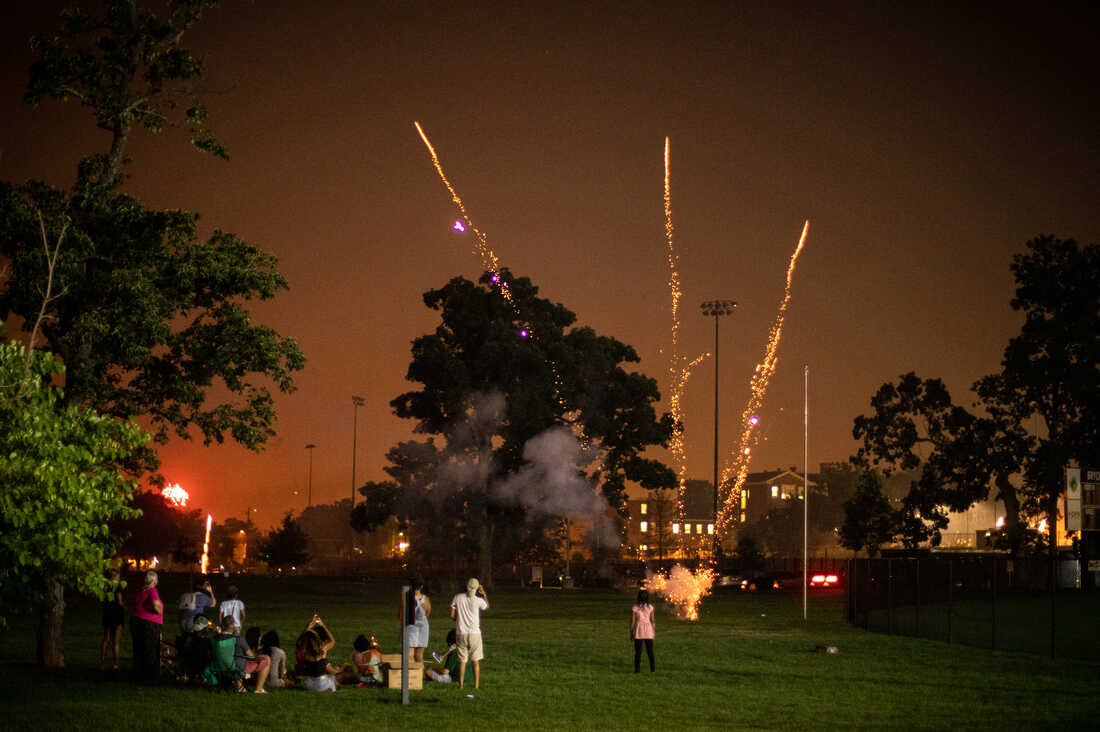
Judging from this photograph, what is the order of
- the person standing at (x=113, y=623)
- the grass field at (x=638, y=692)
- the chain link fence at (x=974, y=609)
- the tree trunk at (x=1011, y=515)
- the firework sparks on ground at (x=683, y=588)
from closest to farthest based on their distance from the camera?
the grass field at (x=638, y=692) < the person standing at (x=113, y=623) < the chain link fence at (x=974, y=609) < the firework sparks on ground at (x=683, y=588) < the tree trunk at (x=1011, y=515)

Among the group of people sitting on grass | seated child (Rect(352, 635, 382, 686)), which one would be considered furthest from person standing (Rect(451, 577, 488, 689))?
seated child (Rect(352, 635, 382, 686))

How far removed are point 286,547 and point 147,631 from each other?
89312mm

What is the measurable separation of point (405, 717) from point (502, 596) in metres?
48.5

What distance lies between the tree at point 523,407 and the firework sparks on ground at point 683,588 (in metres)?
6.97

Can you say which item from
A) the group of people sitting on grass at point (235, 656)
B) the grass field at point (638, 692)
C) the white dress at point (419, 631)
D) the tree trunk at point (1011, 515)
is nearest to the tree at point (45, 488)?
the grass field at point (638, 692)

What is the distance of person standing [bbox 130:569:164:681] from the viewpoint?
21.3 meters

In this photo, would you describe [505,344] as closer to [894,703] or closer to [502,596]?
[502,596]

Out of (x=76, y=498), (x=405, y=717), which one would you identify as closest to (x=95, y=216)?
(x=76, y=498)

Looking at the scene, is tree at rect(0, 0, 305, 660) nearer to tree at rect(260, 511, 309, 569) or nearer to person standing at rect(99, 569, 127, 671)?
person standing at rect(99, 569, 127, 671)

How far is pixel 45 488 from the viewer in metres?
14.4

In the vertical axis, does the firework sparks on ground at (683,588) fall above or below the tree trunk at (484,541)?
below

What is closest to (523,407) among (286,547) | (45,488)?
(286,547)

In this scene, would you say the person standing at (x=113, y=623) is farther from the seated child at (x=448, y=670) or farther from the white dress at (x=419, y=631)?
the seated child at (x=448, y=670)

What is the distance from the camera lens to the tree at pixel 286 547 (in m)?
108
